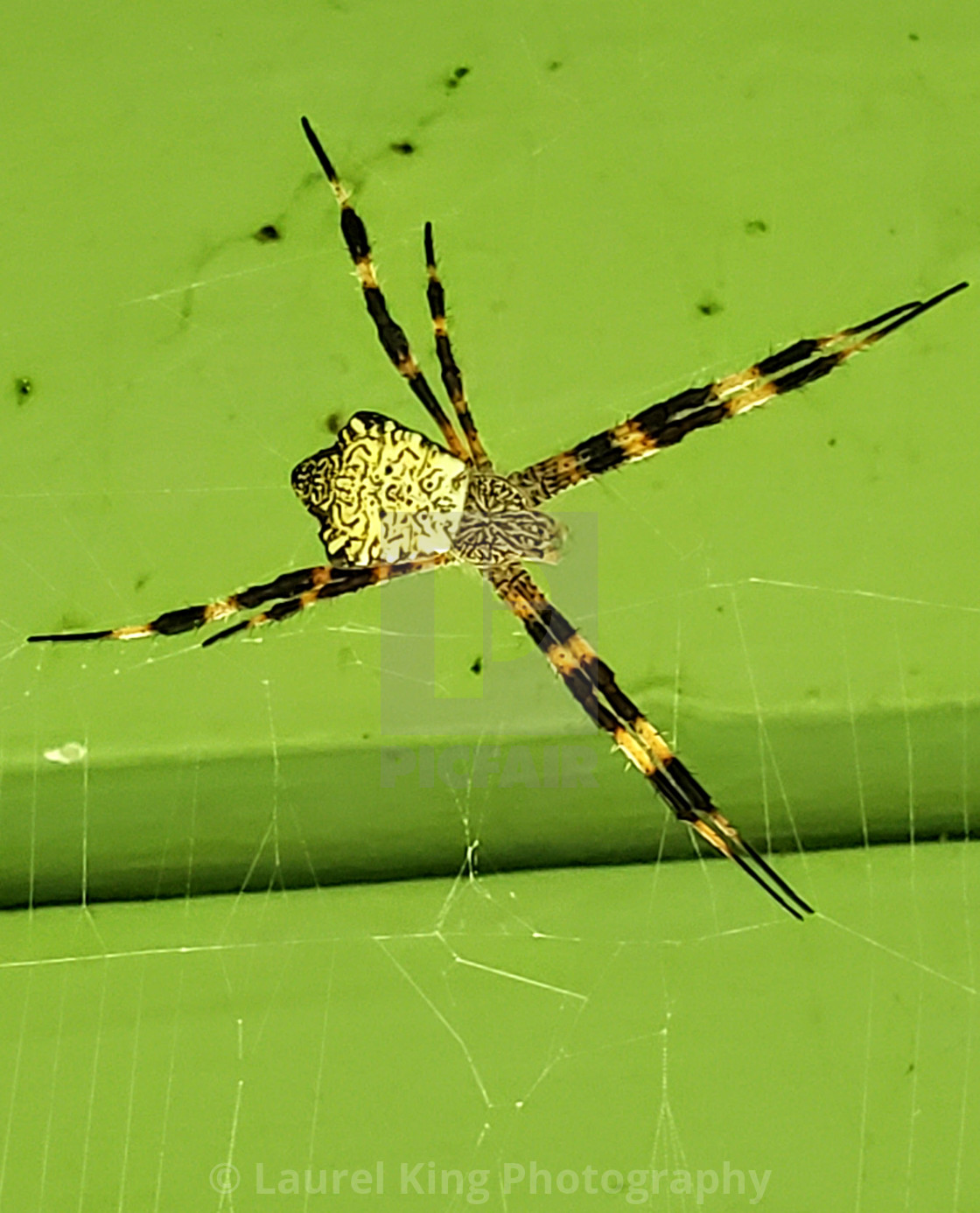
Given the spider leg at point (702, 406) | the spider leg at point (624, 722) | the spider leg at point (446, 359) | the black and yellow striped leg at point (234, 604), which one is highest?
the spider leg at point (446, 359)

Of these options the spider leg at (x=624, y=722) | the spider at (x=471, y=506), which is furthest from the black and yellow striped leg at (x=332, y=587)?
the spider leg at (x=624, y=722)

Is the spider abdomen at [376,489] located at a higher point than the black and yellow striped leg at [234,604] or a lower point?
higher

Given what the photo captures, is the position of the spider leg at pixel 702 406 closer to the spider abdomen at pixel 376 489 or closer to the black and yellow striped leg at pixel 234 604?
the spider abdomen at pixel 376 489

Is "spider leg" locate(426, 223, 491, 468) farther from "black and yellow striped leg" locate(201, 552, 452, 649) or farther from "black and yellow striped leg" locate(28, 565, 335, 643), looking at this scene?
"black and yellow striped leg" locate(28, 565, 335, 643)

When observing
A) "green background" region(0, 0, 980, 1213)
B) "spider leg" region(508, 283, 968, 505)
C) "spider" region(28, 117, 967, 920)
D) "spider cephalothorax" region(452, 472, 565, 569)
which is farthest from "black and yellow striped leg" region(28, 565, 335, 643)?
"spider leg" region(508, 283, 968, 505)

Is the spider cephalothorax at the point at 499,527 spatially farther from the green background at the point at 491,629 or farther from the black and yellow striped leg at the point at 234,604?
the black and yellow striped leg at the point at 234,604

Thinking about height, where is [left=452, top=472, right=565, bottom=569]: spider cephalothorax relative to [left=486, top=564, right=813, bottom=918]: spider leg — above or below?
above

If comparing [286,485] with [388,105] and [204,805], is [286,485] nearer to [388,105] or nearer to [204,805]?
[204,805]

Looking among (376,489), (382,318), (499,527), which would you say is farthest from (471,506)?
(382,318)

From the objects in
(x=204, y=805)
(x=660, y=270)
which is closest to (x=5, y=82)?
(x=660, y=270)
